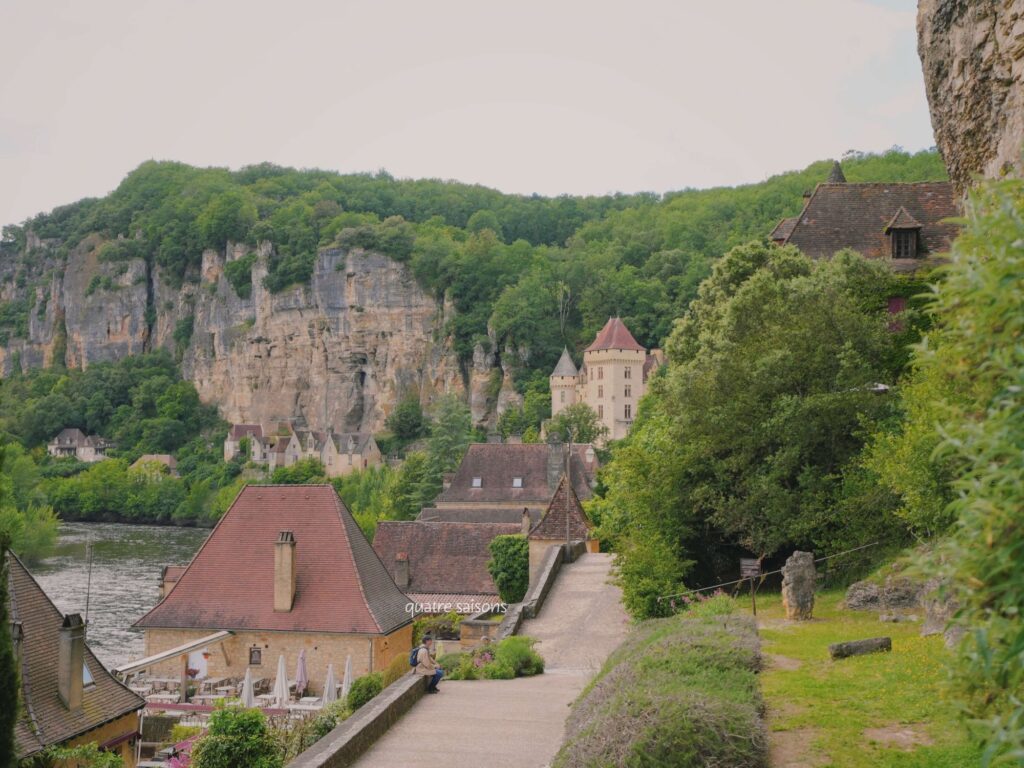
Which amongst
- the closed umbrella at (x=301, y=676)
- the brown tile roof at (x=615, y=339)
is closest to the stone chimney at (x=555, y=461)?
the closed umbrella at (x=301, y=676)

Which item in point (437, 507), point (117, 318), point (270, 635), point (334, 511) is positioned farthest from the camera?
point (117, 318)

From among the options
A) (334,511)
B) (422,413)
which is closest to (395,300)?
(422,413)

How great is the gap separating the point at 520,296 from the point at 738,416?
101 m

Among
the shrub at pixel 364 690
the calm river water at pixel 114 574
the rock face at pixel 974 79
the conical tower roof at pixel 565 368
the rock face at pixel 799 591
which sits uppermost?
the rock face at pixel 974 79

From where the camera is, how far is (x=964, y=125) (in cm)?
1138

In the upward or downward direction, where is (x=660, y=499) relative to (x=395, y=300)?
downward

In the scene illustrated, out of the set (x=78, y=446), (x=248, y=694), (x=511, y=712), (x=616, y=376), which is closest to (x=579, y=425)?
(x=616, y=376)

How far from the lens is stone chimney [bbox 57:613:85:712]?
16797mm

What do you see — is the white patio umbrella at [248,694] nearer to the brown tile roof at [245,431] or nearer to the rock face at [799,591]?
the rock face at [799,591]

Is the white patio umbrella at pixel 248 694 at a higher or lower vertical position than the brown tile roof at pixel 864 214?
lower

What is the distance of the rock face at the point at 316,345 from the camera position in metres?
126

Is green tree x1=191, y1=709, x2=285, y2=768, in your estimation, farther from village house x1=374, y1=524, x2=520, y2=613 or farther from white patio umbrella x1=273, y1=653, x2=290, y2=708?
village house x1=374, y1=524, x2=520, y2=613

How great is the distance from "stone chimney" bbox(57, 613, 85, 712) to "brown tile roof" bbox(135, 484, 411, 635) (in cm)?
837

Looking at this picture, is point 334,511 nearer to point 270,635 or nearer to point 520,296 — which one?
point 270,635
